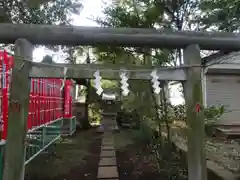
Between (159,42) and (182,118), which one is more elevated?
(159,42)

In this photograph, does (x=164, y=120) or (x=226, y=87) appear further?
(x=226, y=87)

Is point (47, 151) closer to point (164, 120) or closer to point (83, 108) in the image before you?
point (164, 120)

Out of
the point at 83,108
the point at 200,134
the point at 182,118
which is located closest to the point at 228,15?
the point at 182,118

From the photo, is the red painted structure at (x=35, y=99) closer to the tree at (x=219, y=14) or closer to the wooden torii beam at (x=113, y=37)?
the wooden torii beam at (x=113, y=37)

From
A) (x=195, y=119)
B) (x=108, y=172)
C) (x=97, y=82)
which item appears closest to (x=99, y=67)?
(x=97, y=82)

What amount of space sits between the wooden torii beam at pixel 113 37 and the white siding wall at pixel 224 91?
7.21 metres

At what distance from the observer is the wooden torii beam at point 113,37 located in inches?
102

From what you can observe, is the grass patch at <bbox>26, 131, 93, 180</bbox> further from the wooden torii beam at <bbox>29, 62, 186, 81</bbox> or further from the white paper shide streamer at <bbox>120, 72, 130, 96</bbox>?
the white paper shide streamer at <bbox>120, 72, 130, 96</bbox>

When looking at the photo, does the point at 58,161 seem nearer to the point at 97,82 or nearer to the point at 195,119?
the point at 97,82

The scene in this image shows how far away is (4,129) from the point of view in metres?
3.47

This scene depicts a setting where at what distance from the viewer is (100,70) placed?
8.84 feet

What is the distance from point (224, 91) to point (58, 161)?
243 inches

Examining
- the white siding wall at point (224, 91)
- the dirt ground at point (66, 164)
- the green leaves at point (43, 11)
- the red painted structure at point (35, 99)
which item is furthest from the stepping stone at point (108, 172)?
the white siding wall at point (224, 91)

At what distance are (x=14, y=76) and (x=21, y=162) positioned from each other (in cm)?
77
